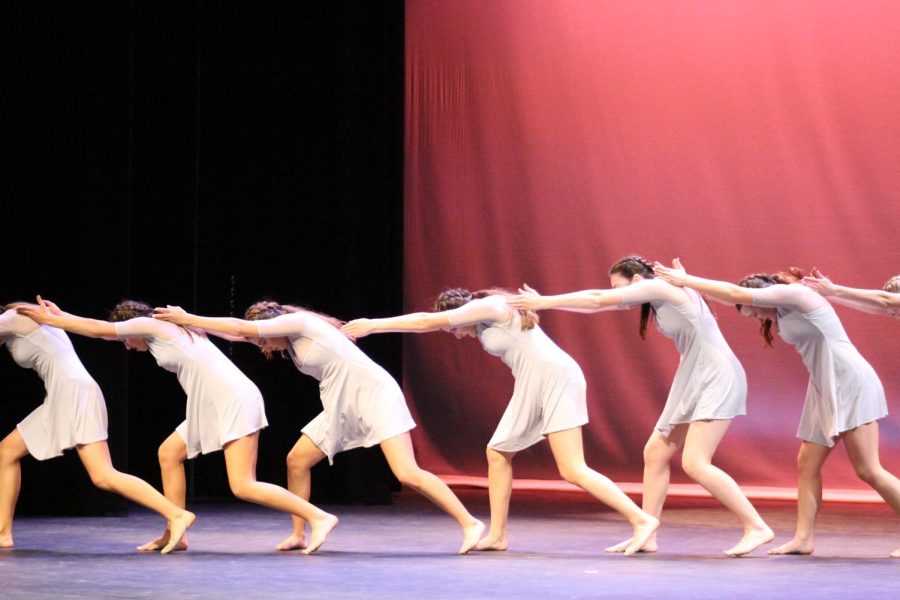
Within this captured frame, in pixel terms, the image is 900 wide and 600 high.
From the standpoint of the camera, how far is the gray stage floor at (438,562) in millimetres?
4562

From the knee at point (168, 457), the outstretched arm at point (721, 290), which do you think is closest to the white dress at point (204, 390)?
the knee at point (168, 457)

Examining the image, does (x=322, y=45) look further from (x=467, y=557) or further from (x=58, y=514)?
(x=467, y=557)

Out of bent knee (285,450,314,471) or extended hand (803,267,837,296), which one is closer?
extended hand (803,267,837,296)

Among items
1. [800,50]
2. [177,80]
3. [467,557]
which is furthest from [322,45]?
[467,557]

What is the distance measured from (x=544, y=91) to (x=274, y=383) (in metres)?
2.73

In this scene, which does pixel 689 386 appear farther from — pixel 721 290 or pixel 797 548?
pixel 797 548

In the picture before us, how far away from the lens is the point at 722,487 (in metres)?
5.49

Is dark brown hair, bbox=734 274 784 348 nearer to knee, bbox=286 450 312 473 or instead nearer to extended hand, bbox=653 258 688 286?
extended hand, bbox=653 258 688 286

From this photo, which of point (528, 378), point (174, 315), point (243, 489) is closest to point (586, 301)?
point (528, 378)

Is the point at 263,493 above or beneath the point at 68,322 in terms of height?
beneath

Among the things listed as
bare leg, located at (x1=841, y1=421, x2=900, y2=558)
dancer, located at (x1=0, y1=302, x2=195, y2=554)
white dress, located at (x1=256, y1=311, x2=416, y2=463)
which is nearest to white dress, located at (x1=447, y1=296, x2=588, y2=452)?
white dress, located at (x1=256, y1=311, x2=416, y2=463)

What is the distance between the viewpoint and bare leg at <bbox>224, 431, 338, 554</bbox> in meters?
5.67

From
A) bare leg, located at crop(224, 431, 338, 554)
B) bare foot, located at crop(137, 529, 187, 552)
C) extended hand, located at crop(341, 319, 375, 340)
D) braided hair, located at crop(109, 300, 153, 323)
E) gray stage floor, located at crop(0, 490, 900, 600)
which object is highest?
braided hair, located at crop(109, 300, 153, 323)

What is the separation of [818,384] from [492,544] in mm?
1546
